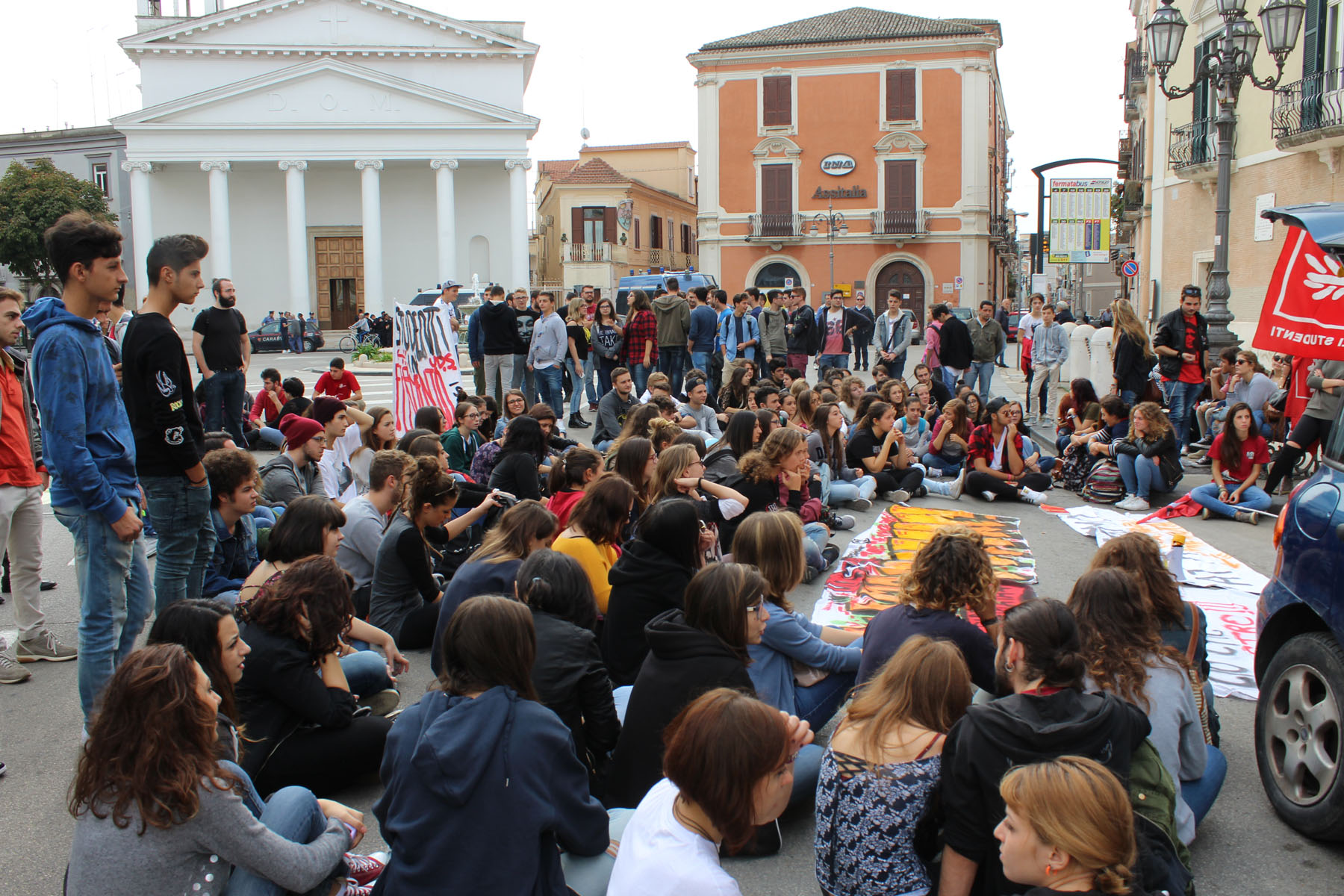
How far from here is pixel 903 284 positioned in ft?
161

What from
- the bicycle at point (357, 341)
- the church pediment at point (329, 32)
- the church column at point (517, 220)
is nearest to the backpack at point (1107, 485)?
the bicycle at point (357, 341)

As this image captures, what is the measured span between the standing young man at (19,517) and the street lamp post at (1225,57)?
13.2 metres

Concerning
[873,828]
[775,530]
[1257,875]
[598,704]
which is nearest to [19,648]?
[598,704]

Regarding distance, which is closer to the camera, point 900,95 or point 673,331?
point 673,331

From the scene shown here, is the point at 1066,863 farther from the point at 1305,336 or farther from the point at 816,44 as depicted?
the point at 816,44

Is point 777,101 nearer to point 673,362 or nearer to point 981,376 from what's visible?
point 981,376

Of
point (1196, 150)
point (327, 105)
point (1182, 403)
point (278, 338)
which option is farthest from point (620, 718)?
point (327, 105)

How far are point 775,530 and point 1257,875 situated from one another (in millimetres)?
2205

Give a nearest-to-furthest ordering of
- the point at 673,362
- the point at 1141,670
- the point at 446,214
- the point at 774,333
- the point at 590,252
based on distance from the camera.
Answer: the point at 1141,670 < the point at 673,362 < the point at 774,333 < the point at 446,214 < the point at 590,252

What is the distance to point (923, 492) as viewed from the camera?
11055 millimetres

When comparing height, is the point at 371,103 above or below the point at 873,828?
above

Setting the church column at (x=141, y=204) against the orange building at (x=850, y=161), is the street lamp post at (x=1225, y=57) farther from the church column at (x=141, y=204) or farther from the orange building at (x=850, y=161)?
the church column at (x=141, y=204)

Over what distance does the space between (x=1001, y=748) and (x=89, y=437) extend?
3822 mm

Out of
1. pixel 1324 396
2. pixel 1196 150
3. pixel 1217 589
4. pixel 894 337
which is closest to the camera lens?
pixel 1217 589
